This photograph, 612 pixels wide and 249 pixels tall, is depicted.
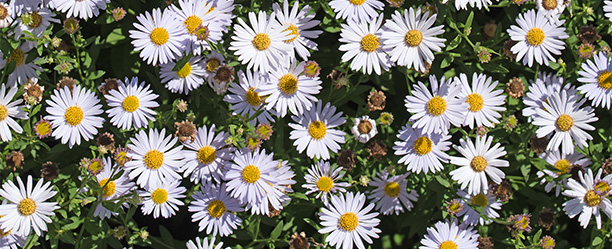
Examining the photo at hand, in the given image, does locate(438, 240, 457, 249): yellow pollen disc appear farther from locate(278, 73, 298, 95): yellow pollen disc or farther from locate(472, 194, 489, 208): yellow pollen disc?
locate(278, 73, 298, 95): yellow pollen disc

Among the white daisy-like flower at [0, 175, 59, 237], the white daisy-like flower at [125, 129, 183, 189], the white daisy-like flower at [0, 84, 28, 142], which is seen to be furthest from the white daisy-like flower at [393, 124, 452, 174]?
the white daisy-like flower at [0, 84, 28, 142]

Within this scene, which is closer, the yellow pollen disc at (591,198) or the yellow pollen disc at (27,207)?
the yellow pollen disc at (27,207)

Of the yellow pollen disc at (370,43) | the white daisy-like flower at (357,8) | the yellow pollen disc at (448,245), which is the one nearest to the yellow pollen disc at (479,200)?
the yellow pollen disc at (448,245)

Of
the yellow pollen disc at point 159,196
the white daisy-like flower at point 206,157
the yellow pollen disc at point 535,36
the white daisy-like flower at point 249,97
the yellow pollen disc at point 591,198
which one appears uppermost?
the yellow pollen disc at point 535,36

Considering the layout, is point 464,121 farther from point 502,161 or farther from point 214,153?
point 214,153

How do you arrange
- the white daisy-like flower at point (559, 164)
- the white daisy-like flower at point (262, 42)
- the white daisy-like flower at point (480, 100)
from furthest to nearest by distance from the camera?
the white daisy-like flower at point (559, 164) → the white daisy-like flower at point (480, 100) → the white daisy-like flower at point (262, 42)

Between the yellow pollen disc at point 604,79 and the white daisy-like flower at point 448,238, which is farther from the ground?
the yellow pollen disc at point 604,79

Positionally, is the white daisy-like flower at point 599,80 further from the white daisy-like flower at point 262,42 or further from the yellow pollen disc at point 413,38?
the white daisy-like flower at point 262,42
